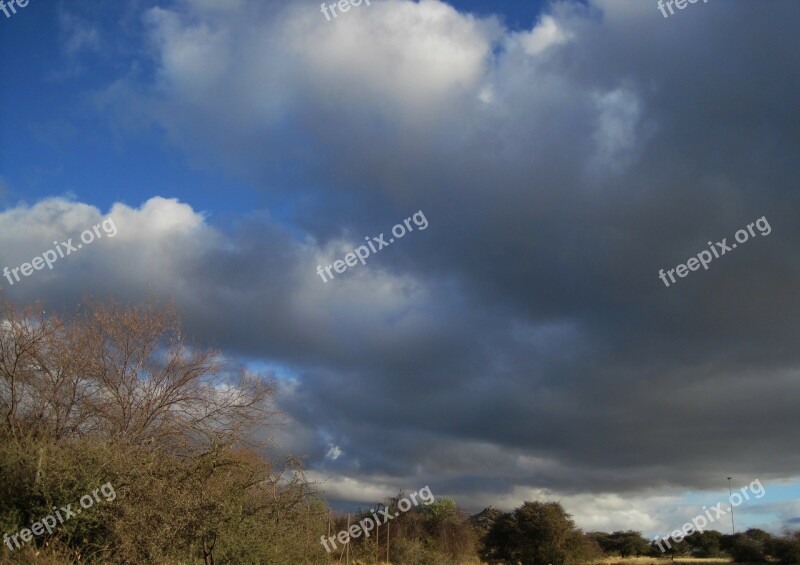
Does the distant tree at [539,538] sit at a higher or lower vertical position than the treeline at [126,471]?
lower

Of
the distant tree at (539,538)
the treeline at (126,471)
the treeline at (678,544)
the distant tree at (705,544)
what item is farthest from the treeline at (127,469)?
the distant tree at (705,544)

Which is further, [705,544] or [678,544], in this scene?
[678,544]

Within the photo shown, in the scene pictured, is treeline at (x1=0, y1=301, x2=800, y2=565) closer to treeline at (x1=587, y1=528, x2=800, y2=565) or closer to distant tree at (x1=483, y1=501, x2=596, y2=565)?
distant tree at (x1=483, y1=501, x2=596, y2=565)

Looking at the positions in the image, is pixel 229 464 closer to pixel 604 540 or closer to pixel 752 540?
pixel 752 540

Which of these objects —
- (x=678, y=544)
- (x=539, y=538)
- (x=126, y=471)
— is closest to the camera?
(x=126, y=471)

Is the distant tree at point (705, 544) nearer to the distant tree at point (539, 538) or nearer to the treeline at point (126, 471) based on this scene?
the distant tree at point (539, 538)

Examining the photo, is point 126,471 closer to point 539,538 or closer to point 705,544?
point 539,538

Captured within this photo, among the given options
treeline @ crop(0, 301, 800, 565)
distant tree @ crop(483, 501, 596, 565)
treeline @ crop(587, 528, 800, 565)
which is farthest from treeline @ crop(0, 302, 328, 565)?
treeline @ crop(587, 528, 800, 565)

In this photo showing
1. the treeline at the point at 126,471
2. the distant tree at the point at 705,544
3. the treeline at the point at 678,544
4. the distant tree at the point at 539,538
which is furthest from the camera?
the distant tree at the point at 705,544

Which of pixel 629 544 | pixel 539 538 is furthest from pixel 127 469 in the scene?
pixel 629 544

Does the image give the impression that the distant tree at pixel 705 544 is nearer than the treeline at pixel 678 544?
No

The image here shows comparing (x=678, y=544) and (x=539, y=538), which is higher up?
(x=539, y=538)

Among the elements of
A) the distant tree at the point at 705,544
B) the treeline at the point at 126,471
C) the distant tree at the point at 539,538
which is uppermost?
the treeline at the point at 126,471

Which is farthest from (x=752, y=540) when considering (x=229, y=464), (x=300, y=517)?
(x=229, y=464)
